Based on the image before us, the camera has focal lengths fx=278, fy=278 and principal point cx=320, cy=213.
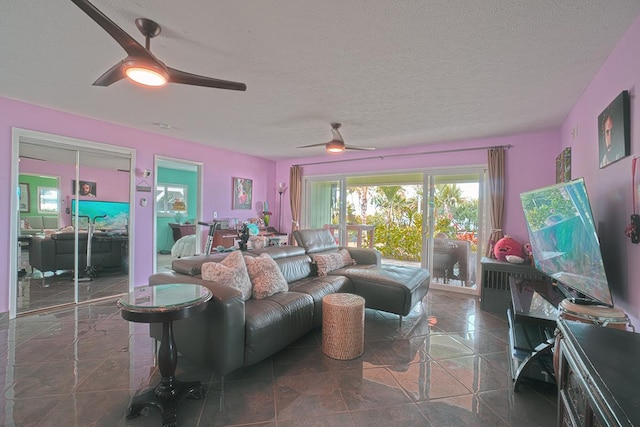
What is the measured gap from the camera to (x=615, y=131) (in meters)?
1.85

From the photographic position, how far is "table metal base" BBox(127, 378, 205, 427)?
164 cm

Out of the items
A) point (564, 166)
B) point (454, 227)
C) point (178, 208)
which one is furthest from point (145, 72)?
point (178, 208)

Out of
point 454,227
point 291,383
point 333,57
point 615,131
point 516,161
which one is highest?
point 333,57

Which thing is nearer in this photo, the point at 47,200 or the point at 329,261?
the point at 47,200

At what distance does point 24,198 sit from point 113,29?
10.5ft

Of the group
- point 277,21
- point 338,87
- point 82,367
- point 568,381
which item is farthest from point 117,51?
point 568,381

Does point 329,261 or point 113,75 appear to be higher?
point 113,75

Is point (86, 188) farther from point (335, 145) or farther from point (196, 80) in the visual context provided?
point (335, 145)

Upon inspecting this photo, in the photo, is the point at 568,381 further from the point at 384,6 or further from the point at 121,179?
the point at 121,179

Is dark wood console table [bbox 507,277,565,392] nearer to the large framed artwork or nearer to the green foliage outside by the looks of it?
the green foliage outside

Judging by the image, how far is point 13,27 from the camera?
72.3 inches

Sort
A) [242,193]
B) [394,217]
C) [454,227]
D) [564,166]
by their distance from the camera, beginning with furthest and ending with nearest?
1. [394,217]
2. [242,193]
3. [454,227]
4. [564,166]

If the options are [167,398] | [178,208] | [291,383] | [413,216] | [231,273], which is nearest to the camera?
[167,398]

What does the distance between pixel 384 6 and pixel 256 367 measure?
8.81 ft
